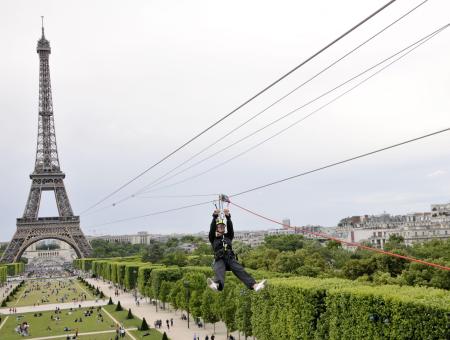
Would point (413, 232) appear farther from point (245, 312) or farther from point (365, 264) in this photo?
point (245, 312)

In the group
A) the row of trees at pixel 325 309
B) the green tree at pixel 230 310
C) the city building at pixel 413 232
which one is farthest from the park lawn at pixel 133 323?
the city building at pixel 413 232

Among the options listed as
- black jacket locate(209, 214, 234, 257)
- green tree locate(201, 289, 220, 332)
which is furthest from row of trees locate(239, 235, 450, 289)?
black jacket locate(209, 214, 234, 257)

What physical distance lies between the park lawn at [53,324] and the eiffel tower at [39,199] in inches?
2061

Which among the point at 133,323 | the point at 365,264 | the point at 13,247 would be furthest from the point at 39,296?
the point at 365,264

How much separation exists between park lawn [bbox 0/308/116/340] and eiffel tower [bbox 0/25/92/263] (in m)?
52.4

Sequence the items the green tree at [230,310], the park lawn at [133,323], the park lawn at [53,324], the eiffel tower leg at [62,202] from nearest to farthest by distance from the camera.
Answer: the green tree at [230,310] < the park lawn at [133,323] < the park lawn at [53,324] < the eiffel tower leg at [62,202]

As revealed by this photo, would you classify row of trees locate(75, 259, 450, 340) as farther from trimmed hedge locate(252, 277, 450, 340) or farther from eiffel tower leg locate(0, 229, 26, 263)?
eiffel tower leg locate(0, 229, 26, 263)

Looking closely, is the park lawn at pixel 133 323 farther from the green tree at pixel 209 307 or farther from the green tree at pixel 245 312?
the green tree at pixel 245 312

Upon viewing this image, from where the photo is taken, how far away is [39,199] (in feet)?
365

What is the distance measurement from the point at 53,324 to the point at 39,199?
65.7m

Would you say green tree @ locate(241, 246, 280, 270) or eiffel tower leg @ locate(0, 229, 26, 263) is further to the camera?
eiffel tower leg @ locate(0, 229, 26, 263)

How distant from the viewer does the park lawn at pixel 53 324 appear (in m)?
46.3

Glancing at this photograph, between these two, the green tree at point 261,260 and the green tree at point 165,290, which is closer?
the green tree at point 165,290

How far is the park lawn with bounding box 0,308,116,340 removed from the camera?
46.3 m
